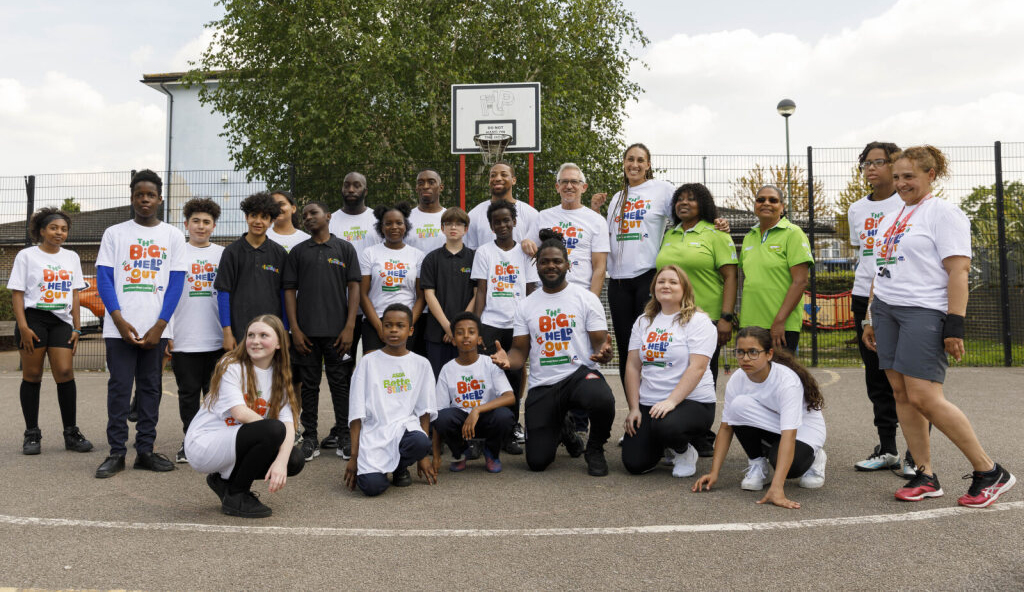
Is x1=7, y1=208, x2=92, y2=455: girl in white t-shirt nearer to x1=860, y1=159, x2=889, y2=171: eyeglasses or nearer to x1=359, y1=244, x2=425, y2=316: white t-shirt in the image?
x1=359, y1=244, x2=425, y2=316: white t-shirt

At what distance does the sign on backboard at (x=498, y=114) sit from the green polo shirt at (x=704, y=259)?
226 inches

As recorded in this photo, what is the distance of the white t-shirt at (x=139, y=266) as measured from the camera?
516 cm

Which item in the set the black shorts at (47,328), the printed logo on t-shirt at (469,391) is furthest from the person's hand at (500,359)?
the black shorts at (47,328)

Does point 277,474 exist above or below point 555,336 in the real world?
below

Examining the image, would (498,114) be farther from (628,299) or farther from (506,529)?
(506,529)

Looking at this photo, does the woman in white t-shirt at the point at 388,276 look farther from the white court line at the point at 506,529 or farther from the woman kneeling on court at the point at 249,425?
the white court line at the point at 506,529

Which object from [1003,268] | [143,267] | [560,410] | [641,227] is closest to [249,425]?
[143,267]

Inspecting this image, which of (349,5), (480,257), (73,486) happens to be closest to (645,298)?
(480,257)

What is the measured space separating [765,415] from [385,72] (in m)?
16.6

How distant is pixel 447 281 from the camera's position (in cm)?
570

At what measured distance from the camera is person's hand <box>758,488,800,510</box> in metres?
4.05

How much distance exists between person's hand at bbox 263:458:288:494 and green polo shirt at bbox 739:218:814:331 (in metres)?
3.21

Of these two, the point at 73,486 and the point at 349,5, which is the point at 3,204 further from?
the point at 349,5

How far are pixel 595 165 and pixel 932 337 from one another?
1602 centimetres
